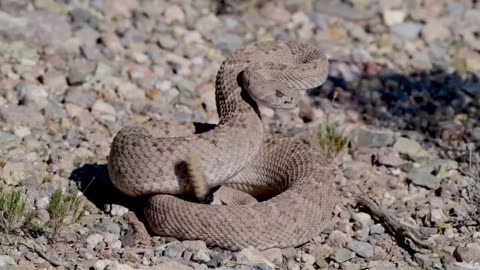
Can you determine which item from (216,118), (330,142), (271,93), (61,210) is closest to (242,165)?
(271,93)

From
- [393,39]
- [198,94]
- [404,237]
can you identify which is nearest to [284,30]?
[393,39]

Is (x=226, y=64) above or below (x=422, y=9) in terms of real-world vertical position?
above

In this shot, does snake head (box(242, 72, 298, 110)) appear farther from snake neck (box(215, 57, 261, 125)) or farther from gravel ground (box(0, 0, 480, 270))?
gravel ground (box(0, 0, 480, 270))

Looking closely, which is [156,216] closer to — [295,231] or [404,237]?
[295,231]

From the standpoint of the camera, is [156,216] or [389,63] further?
[389,63]

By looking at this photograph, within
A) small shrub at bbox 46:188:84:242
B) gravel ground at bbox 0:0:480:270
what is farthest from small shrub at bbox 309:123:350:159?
small shrub at bbox 46:188:84:242

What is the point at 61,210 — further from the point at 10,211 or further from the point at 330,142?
the point at 330,142

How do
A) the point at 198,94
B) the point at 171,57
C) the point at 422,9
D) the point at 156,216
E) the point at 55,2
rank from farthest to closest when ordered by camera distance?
the point at 422,9 < the point at 55,2 < the point at 171,57 < the point at 198,94 < the point at 156,216
